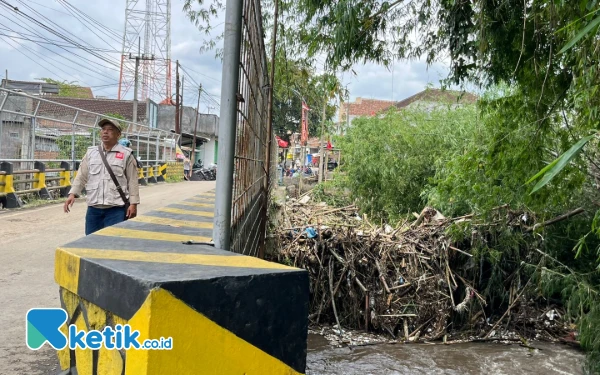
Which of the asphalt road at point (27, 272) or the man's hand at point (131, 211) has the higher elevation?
the man's hand at point (131, 211)

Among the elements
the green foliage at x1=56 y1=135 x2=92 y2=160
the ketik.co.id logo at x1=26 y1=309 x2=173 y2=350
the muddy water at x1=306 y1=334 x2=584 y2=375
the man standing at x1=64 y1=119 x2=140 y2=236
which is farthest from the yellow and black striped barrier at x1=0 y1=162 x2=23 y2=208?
the ketik.co.id logo at x1=26 y1=309 x2=173 y2=350

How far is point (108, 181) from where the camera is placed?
4.43 m

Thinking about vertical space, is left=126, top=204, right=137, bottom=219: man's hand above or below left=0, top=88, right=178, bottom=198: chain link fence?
below

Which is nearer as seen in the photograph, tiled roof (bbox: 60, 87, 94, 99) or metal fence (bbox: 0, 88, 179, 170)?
metal fence (bbox: 0, 88, 179, 170)

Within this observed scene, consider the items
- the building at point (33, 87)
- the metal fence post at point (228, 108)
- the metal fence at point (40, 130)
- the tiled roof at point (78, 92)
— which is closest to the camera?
the metal fence post at point (228, 108)

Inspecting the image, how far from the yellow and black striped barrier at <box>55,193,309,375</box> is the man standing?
7.90 feet

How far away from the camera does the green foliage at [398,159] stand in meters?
11.6

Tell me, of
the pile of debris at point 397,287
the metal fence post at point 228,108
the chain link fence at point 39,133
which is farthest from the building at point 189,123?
the metal fence post at point 228,108

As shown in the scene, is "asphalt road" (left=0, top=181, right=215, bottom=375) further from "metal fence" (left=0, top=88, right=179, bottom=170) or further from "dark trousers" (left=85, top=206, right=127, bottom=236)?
"metal fence" (left=0, top=88, right=179, bottom=170)

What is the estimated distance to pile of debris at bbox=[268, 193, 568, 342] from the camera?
7434 millimetres

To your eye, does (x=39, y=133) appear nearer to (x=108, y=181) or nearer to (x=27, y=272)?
(x=27, y=272)

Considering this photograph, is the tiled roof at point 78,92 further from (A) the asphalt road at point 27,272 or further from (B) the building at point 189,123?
(A) the asphalt road at point 27,272

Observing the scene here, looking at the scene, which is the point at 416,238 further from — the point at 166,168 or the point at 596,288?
the point at 166,168

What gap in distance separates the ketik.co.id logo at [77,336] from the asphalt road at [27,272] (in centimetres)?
52
